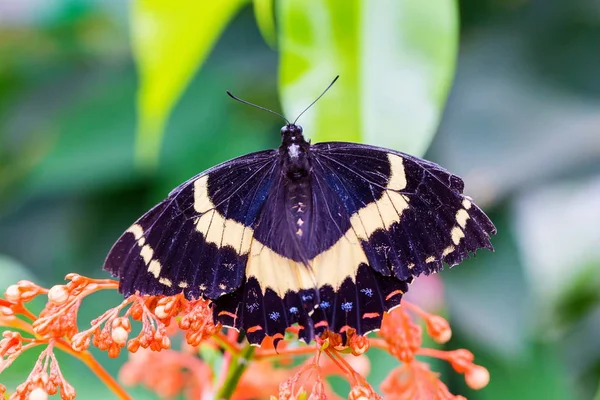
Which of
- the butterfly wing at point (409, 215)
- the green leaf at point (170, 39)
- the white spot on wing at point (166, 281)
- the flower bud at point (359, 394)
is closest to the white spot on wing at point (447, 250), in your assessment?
the butterfly wing at point (409, 215)

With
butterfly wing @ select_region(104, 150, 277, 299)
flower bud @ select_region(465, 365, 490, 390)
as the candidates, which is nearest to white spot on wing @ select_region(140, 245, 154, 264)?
butterfly wing @ select_region(104, 150, 277, 299)

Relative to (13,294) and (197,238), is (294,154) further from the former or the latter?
(13,294)

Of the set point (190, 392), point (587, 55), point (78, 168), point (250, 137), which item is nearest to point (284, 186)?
point (190, 392)

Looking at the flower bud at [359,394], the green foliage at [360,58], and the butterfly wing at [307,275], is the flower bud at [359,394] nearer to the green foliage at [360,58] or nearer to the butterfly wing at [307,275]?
the butterfly wing at [307,275]

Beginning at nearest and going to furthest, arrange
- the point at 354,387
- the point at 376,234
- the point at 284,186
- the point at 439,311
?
the point at 354,387, the point at 376,234, the point at 284,186, the point at 439,311

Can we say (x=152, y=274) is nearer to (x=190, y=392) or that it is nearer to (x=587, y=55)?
(x=190, y=392)
